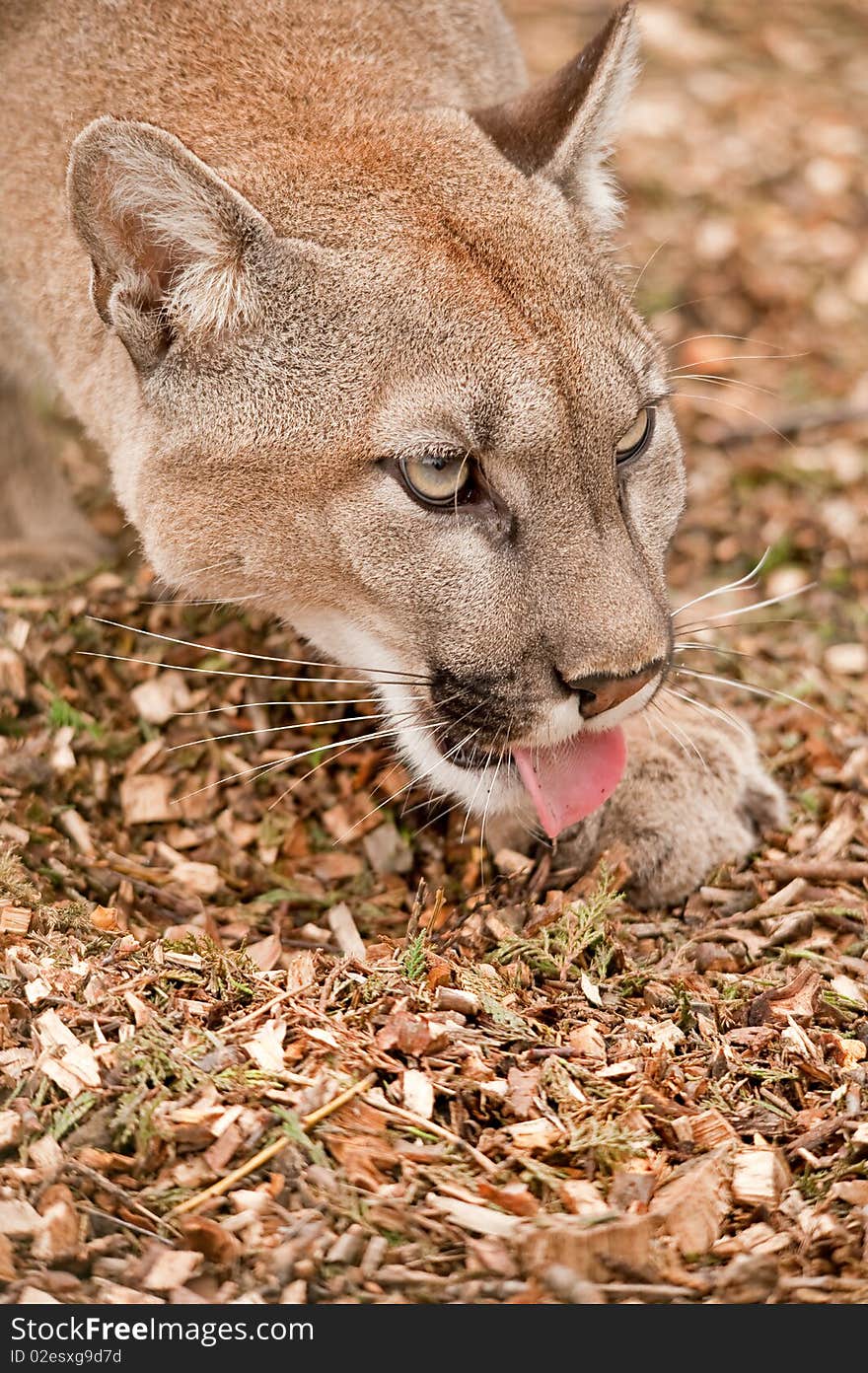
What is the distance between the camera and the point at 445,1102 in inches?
154

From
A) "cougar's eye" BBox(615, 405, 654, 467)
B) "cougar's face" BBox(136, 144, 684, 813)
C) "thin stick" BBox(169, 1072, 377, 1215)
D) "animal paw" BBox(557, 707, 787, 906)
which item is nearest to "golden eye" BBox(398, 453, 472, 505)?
"cougar's face" BBox(136, 144, 684, 813)

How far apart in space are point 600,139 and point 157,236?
1.52 m

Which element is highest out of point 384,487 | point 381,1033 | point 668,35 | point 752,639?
A: point 668,35

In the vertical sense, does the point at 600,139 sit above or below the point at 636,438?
above

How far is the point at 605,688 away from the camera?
4141mm

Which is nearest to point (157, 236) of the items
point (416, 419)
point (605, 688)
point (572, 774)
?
point (416, 419)

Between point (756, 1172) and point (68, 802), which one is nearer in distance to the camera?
point (756, 1172)

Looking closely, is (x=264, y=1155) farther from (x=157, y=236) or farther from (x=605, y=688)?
(x=157, y=236)

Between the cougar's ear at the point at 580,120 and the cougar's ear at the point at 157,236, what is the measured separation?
1.06 metres

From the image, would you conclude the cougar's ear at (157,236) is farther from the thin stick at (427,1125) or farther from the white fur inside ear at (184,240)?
the thin stick at (427,1125)

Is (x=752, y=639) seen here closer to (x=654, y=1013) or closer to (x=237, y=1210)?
(x=654, y=1013)

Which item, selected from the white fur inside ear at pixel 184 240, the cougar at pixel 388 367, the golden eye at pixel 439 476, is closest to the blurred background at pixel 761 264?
the cougar at pixel 388 367
